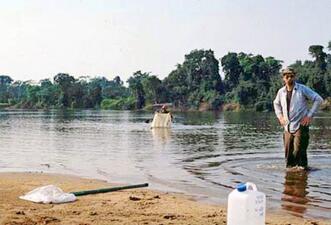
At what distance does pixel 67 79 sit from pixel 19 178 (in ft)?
462

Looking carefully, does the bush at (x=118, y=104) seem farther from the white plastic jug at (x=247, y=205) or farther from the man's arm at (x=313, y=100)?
the white plastic jug at (x=247, y=205)

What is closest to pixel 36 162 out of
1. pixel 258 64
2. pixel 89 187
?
pixel 89 187

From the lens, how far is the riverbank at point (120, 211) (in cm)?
690

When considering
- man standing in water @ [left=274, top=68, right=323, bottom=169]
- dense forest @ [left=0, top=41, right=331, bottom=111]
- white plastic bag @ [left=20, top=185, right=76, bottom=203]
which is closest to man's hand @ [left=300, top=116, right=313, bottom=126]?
man standing in water @ [left=274, top=68, right=323, bottom=169]

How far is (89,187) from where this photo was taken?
33.1 feet

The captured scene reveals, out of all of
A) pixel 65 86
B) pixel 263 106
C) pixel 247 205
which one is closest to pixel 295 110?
pixel 247 205

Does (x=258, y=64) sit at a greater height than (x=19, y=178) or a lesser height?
greater

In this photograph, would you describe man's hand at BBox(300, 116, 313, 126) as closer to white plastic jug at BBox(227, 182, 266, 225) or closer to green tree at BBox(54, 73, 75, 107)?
white plastic jug at BBox(227, 182, 266, 225)

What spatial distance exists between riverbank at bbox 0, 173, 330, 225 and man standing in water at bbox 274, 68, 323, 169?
3643 mm

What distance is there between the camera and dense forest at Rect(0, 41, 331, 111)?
345 ft

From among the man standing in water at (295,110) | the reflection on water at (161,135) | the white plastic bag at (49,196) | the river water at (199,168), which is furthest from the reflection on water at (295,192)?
the reflection on water at (161,135)

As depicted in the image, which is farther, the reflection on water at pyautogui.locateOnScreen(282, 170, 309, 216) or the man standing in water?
the man standing in water

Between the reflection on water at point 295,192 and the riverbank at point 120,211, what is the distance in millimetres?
785

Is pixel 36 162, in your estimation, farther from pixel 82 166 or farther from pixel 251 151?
pixel 251 151
